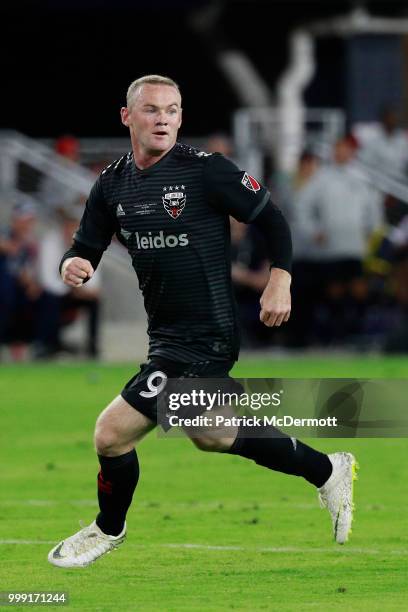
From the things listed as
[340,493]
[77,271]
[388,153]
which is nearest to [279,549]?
[340,493]

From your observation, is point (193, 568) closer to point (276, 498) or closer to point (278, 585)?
point (278, 585)

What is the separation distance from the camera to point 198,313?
7.81 metres

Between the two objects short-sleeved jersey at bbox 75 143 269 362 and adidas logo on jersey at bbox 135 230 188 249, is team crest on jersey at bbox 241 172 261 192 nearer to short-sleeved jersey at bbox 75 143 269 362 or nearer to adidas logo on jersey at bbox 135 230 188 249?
short-sleeved jersey at bbox 75 143 269 362

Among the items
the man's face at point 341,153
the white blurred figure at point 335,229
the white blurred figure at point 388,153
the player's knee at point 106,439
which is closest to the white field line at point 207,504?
the player's knee at point 106,439

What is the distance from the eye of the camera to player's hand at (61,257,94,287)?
7.75 m

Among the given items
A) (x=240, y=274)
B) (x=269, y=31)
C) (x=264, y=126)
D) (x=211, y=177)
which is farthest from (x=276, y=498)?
(x=269, y=31)

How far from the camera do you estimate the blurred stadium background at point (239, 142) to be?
21500mm

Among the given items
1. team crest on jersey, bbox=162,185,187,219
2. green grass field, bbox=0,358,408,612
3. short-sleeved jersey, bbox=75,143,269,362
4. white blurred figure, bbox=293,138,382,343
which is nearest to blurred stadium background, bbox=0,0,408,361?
white blurred figure, bbox=293,138,382,343

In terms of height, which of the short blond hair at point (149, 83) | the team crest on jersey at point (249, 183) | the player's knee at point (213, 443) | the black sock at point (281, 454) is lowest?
the black sock at point (281, 454)

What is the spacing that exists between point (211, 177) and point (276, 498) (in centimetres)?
324

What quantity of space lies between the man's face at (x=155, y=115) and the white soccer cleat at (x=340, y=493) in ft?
5.60

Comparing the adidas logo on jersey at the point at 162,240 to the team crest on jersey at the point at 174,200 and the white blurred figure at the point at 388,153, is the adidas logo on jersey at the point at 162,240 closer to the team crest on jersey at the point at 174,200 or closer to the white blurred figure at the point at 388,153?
the team crest on jersey at the point at 174,200

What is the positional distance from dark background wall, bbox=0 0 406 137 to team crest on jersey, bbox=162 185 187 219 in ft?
68.7

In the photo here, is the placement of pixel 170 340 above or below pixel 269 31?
above
